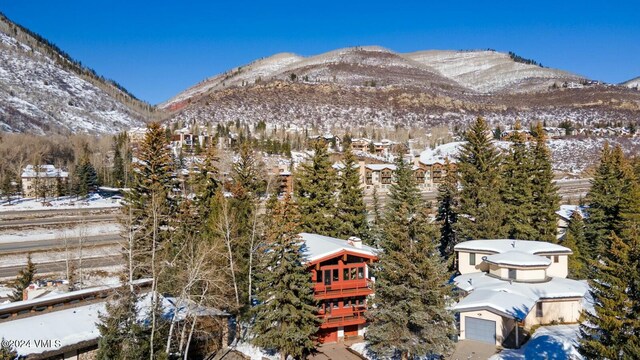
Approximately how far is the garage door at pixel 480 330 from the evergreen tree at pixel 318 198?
12.7 metres

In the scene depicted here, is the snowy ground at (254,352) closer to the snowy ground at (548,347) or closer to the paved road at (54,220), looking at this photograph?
the snowy ground at (548,347)

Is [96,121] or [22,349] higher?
[96,121]

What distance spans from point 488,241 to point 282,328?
1918cm

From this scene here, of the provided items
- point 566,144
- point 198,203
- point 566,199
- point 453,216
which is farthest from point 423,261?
point 566,144

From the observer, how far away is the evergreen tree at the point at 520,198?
39156mm

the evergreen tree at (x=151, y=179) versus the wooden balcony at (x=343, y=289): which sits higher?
the evergreen tree at (x=151, y=179)

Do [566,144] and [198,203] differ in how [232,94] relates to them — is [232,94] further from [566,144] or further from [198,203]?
[198,203]

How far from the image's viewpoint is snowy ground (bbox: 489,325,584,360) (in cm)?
2283

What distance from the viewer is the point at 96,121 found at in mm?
192500

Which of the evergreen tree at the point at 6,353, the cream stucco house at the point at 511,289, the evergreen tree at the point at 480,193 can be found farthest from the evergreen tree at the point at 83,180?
the evergreen tree at the point at 6,353

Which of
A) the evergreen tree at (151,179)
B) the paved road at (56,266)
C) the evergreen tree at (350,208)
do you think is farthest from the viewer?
the paved road at (56,266)

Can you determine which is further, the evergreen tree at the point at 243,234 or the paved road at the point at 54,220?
the paved road at the point at 54,220

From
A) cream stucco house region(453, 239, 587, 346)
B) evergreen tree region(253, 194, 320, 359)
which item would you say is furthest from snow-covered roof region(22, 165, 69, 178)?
cream stucco house region(453, 239, 587, 346)

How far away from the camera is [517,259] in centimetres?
2989
